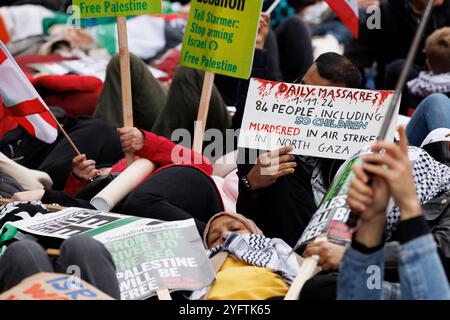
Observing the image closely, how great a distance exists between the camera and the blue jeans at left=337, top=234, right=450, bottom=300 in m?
2.94

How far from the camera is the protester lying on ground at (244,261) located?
13.2ft

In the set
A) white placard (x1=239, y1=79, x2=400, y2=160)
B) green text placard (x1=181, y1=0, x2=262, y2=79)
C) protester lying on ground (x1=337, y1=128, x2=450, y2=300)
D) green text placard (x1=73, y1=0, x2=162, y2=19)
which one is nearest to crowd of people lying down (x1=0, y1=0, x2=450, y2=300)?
protester lying on ground (x1=337, y1=128, x2=450, y2=300)

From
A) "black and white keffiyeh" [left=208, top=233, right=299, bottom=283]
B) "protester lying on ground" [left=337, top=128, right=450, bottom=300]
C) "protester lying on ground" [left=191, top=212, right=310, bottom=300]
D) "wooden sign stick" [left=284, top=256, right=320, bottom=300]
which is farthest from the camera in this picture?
"black and white keffiyeh" [left=208, top=233, right=299, bottom=283]

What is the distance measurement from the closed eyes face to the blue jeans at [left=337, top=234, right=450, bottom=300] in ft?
4.55

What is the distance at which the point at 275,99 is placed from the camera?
4738 mm

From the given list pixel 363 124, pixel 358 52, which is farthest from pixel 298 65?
pixel 363 124

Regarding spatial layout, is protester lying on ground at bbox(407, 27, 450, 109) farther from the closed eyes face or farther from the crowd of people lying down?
the closed eyes face

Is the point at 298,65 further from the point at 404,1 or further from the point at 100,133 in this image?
the point at 100,133

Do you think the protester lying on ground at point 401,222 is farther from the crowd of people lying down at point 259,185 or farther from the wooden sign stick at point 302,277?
the wooden sign stick at point 302,277

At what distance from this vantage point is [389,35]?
8.14m

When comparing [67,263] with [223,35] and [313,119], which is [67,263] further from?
[223,35]

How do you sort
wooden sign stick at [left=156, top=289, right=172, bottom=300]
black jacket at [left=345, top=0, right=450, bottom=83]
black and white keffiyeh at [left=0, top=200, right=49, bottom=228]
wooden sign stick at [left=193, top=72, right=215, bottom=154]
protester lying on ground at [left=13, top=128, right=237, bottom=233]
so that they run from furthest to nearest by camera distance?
black jacket at [left=345, top=0, right=450, bottom=83], wooden sign stick at [left=193, top=72, right=215, bottom=154], protester lying on ground at [left=13, top=128, right=237, bottom=233], black and white keffiyeh at [left=0, top=200, right=49, bottom=228], wooden sign stick at [left=156, top=289, right=172, bottom=300]

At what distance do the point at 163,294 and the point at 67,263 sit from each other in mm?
398
